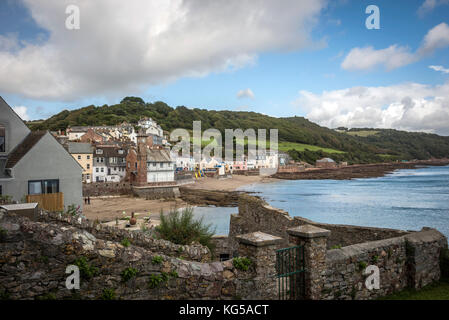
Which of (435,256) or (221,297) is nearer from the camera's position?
(221,297)

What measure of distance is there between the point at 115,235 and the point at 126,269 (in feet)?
10.6

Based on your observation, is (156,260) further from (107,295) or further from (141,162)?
(141,162)

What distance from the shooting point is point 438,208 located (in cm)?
4356

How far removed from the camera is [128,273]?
195 inches

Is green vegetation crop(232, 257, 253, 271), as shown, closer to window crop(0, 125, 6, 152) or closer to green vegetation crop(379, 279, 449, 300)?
green vegetation crop(379, 279, 449, 300)

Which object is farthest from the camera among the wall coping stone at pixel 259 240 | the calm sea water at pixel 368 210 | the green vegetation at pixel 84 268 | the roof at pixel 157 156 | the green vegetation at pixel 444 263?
the roof at pixel 157 156

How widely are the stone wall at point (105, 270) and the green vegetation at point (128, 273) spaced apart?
0.02 metres

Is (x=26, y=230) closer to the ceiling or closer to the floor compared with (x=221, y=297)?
closer to the ceiling

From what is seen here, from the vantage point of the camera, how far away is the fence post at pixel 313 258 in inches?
248

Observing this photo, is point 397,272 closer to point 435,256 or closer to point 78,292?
point 435,256

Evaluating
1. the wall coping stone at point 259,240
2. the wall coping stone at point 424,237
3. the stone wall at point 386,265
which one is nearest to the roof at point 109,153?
the wall coping stone at point 259,240

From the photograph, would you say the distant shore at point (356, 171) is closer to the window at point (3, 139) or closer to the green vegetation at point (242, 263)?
the window at point (3, 139)

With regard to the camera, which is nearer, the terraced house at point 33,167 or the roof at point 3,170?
the roof at point 3,170
